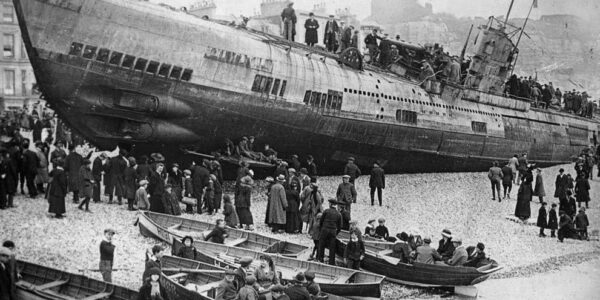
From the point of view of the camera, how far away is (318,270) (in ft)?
40.5

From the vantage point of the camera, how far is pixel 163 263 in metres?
11.5

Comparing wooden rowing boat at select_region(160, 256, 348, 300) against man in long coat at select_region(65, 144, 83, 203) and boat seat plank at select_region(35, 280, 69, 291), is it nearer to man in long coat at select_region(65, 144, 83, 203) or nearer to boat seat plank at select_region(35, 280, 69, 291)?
boat seat plank at select_region(35, 280, 69, 291)

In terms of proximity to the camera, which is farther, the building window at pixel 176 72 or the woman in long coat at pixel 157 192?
the building window at pixel 176 72

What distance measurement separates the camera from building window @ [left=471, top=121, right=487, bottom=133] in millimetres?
32084

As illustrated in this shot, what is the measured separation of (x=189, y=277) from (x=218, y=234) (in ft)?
8.53

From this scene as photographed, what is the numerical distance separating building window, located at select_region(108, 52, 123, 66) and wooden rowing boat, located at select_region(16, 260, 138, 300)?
387 inches

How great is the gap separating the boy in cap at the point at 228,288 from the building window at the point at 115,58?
1151 centimetres

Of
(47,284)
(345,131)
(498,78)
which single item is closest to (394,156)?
(345,131)

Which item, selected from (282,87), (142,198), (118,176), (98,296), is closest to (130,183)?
(118,176)

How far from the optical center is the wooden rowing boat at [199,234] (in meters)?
14.0

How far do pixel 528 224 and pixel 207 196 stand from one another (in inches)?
454

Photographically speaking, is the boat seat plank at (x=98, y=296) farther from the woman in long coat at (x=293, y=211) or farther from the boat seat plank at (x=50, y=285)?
the woman in long coat at (x=293, y=211)

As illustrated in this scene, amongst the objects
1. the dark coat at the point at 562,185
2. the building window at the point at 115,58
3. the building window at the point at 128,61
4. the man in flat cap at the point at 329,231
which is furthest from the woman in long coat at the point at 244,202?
the dark coat at the point at 562,185

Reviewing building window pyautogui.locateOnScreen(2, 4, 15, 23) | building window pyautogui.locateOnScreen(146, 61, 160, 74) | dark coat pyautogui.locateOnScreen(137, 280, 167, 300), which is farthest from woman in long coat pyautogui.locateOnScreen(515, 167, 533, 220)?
building window pyautogui.locateOnScreen(2, 4, 15, 23)
